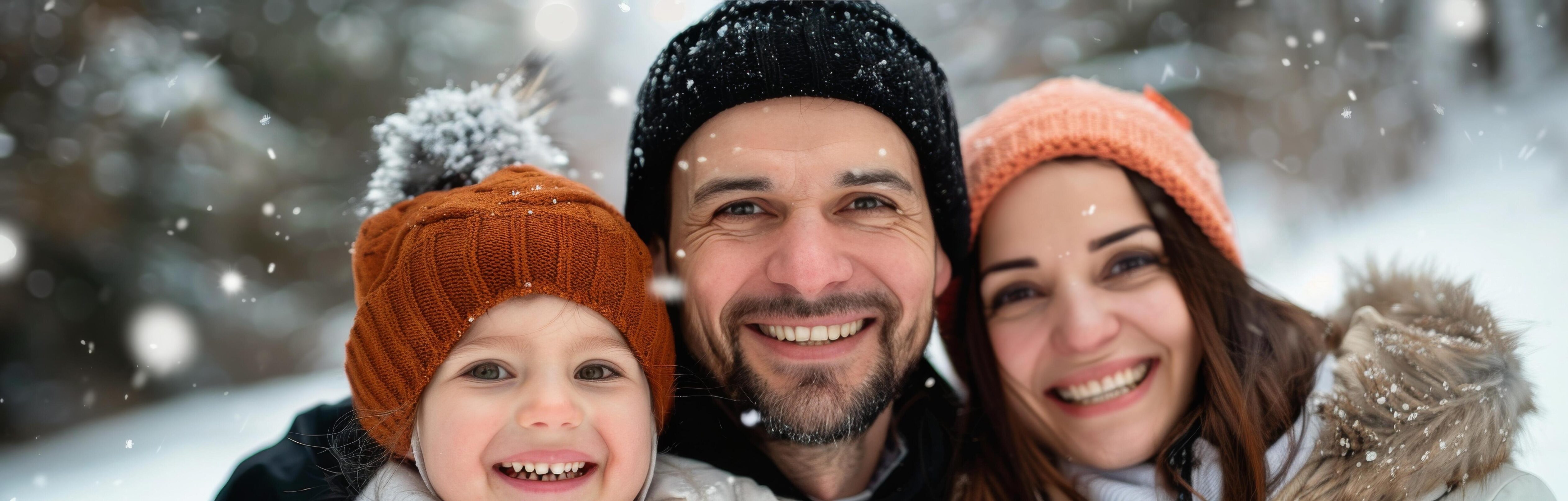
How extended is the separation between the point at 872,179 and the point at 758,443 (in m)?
0.81

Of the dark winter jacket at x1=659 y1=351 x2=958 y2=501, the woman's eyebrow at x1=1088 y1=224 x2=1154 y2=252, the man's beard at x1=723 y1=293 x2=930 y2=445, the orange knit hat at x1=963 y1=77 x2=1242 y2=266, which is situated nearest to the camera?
the man's beard at x1=723 y1=293 x2=930 y2=445

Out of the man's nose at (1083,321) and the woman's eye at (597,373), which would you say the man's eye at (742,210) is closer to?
the woman's eye at (597,373)

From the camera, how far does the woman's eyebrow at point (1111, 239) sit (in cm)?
237

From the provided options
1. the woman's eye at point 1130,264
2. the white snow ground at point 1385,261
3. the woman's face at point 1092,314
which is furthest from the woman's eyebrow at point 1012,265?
the white snow ground at point 1385,261

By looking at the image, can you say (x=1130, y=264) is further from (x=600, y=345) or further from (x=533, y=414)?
(x=533, y=414)

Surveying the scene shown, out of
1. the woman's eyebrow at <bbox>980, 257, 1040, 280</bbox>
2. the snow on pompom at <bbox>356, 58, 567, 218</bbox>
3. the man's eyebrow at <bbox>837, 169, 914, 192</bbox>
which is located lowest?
the woman's eyebrow at <bbox>980, 257, 1040, 280</bbox>

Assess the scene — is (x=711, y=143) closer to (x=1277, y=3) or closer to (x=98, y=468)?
(x=98, y=468)

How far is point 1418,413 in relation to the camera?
2.07 m

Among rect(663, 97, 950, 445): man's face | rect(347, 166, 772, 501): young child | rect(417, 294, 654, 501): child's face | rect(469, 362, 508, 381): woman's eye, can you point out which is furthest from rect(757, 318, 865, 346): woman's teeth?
rect(469, 362, 508, 381): woman's eye

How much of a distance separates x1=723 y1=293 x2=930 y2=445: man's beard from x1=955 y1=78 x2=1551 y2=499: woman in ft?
1.53

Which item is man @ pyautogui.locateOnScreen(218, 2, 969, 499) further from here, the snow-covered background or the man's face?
the snow-covered background

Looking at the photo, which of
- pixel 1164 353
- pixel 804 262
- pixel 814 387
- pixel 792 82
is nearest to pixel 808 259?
pixel 804 262

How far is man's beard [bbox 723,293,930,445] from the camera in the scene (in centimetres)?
216

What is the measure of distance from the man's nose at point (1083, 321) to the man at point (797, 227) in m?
0.36
